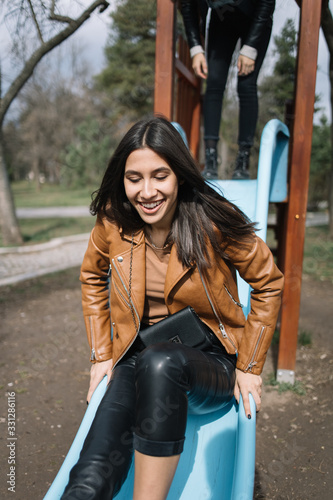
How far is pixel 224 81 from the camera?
2736 millimetres

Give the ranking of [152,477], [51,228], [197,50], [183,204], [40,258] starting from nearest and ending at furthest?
1. [152,477]
2. [183,204]
3. [197,50]
4. [40,258]
5. [51,228]

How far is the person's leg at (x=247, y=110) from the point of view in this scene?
8.51 feet

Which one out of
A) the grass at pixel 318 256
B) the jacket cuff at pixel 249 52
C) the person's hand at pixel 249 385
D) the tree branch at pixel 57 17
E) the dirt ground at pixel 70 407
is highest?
the tree branch at pixel 57 17

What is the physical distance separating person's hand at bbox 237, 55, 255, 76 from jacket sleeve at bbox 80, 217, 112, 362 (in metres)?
1.50

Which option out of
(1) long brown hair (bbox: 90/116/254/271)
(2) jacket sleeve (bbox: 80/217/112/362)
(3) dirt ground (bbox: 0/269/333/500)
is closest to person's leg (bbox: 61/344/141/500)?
(2) jacket sleeve (bbox: 80/217/112/362)

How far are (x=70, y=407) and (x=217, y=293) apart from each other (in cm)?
161

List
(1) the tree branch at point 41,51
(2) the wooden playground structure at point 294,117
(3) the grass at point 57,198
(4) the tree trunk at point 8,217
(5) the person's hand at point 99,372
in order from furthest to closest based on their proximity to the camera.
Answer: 1. (3) the grass at point 57,198
2. (4) the tree trunk at point 8,217
3. (1) the tree branch at point 41,51
4. (2) the wooden playground structure at point 294,117
5. (5) the person's hand at point 99,372

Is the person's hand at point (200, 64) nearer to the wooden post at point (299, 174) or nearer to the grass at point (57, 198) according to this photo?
the wooden post at point (299, 174)

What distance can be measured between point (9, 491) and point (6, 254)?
18.6 feet

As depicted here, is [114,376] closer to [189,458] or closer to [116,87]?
[189,458]

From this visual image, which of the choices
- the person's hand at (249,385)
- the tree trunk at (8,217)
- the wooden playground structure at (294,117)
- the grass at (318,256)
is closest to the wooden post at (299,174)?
the wooden playground structure at (294,117)

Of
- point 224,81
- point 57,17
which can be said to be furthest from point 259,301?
point 57,17

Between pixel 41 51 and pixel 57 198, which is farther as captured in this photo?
pixel 57 198

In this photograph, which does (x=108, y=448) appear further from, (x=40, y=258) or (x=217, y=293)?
(x=40, y=258)
